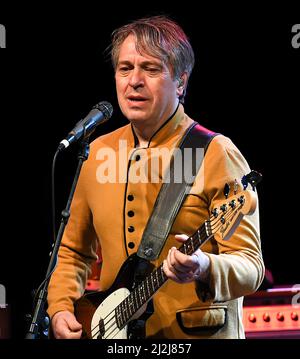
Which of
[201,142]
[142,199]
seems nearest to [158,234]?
[142,199]

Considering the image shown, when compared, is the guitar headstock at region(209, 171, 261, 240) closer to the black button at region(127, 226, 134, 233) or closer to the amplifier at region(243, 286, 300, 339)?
the black button at region(127, 226, 134, 233)

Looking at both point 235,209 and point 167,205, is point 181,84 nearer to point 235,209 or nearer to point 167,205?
point 167,205

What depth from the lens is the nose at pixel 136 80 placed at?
2.84 metres

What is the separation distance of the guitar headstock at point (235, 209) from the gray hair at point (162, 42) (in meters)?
0.78

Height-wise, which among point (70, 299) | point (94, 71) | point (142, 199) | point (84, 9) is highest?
point (84, 9)

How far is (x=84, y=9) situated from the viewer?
3.78 meters

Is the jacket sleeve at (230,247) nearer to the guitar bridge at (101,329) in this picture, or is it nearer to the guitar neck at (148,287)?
the guitar neck at (148,287)

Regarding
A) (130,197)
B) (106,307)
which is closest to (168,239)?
(130,197)

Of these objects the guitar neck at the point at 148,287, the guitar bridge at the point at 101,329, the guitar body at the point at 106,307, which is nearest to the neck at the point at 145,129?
the guitar body at the point at 106,307

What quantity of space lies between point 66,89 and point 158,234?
1.49m

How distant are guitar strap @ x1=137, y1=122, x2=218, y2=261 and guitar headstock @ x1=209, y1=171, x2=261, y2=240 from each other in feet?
1.29

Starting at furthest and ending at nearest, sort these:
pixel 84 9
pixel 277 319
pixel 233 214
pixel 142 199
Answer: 1. pixel 84 9
2. pixel 277 319
3. pixel 142 199
4. pixel 233 214

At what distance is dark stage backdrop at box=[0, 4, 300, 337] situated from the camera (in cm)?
356

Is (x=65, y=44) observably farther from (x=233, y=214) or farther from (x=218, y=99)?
(x=233, y=214)
